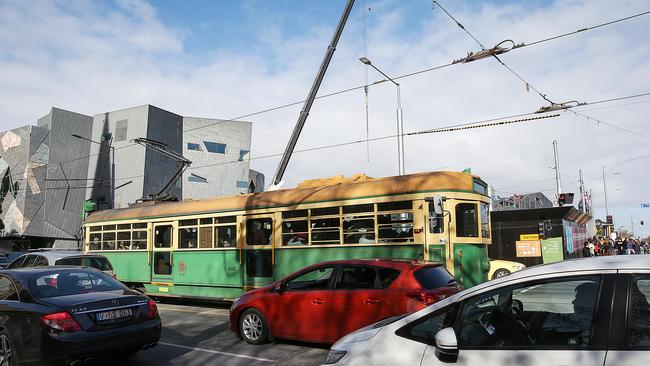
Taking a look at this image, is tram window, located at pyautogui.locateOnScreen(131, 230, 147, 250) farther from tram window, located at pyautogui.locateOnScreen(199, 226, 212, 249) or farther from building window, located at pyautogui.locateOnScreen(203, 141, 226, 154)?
building window, located at pyautogui.locateOnScreen(203, 141, 226, 154)

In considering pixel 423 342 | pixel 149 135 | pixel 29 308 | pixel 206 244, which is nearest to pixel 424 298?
pixel 423 342

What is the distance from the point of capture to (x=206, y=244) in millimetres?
13227

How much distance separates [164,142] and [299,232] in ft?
120

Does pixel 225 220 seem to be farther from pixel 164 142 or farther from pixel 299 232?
pixel 164 142

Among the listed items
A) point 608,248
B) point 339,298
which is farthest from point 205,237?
point 608,248

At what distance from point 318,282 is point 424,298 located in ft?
5.58

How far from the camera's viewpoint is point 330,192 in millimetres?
11219

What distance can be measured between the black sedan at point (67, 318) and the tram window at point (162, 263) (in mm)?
7260

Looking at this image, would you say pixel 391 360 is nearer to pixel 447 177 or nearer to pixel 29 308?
pixel 29 308

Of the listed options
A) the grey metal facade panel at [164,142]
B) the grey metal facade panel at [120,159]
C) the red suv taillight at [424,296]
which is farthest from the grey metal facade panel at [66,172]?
the red suv taillight at [424,296]

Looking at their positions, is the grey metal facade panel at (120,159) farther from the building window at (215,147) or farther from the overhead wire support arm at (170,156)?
the overhead wire support arm at (170,156)

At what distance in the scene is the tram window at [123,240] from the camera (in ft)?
50.7

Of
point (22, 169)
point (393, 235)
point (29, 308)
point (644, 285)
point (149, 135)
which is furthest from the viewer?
point (22, 169)

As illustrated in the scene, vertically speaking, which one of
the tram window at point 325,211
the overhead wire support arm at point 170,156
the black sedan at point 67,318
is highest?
the overhead wire support arm at point 170,156
